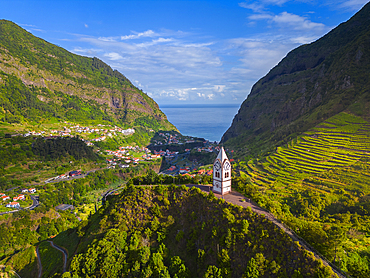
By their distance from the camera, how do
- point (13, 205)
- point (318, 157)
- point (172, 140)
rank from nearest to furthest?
point (318, 157), point (13, 205), point (172, 140)

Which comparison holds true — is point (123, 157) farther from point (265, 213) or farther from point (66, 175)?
point (265, 213)

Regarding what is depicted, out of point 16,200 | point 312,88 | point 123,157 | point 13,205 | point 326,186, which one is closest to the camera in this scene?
point 326,186

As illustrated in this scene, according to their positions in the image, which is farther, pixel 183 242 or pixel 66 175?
pixel 66 175

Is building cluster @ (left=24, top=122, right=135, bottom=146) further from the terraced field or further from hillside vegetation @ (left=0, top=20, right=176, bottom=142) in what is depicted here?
the terraced field

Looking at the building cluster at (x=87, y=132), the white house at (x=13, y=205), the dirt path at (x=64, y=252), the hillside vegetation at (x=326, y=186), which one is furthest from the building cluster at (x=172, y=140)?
the dirt path at (x=64, y=252)

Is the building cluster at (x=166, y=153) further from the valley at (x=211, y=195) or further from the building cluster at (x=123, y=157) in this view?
the building cluster at (x=123, y=157)

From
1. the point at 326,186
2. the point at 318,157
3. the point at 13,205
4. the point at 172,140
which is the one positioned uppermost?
the point at 318,157

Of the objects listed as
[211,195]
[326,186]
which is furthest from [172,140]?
[211,195]

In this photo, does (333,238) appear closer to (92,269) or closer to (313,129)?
(92,269)
